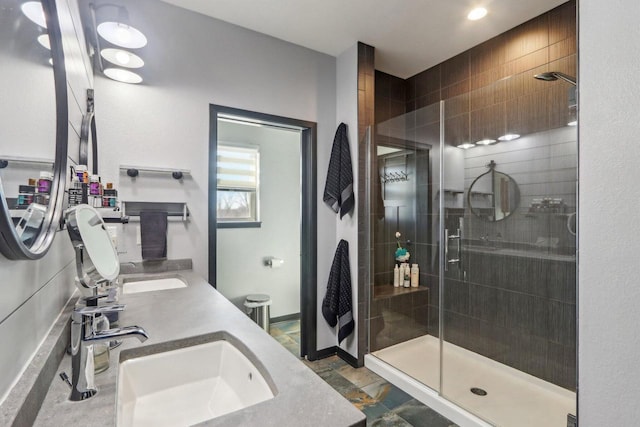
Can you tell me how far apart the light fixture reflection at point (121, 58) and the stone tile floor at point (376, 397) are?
2.51 metres

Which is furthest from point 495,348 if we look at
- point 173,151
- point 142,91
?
point 142,91

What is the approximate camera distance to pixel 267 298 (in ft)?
10.2

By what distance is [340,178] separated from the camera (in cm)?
267

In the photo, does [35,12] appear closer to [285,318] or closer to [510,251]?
[510,251]

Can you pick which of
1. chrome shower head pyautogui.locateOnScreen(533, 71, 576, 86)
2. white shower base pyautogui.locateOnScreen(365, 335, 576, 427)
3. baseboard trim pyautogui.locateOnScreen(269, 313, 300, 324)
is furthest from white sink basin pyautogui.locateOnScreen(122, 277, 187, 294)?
chrome shower head pyautogui.locateOnScreen(533, 71, 576, 86)

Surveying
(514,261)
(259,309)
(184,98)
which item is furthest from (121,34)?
(514,261)

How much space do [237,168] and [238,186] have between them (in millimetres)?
197

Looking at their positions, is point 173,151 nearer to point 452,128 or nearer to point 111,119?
point 111,119

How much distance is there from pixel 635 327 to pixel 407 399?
4.96 feet

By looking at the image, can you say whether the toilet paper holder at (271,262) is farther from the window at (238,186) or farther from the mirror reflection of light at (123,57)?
the mirror reflection of light at (123,57)

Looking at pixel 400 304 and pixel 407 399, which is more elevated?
pixel 400 304

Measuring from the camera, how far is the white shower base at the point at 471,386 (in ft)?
6.12

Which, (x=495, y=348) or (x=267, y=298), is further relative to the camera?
(x=267, y=298)

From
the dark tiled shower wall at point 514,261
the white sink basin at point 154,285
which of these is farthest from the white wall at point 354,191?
the white sink basin at point 154,285
